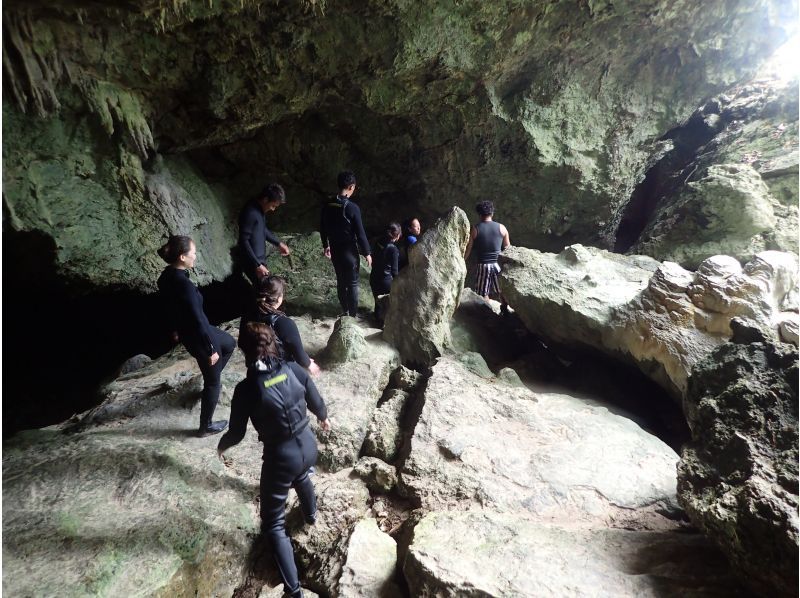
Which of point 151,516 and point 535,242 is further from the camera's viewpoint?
point 535,242

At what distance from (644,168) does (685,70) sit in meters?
1.86

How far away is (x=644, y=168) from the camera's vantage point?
9117 millimetres

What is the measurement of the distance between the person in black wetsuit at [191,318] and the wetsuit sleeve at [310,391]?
3.50 feet

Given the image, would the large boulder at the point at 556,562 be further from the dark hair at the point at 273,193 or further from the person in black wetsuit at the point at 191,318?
the dark hair at the point at 273,193

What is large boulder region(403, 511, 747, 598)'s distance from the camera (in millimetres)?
2184

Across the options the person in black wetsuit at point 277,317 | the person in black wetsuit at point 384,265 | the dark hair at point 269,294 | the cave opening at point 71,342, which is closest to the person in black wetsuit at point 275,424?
the person in black wetsuit at point 277,317

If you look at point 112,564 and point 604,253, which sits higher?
point 604,253

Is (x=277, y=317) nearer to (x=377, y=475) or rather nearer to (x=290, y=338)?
(x=290, y=338)

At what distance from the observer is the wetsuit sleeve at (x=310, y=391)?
8.91 feet

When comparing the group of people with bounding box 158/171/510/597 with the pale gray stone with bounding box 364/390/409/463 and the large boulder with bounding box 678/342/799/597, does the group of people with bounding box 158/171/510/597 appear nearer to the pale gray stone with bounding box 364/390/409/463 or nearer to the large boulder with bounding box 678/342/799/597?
the pale gray stone with bounding box 364/390/409/463

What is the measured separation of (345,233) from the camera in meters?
5.34

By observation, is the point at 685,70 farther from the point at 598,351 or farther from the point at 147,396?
the point at 147,396

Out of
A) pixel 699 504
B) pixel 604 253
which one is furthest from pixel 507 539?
pixel 604 253

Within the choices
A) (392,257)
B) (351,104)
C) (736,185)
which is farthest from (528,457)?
(736,185)
